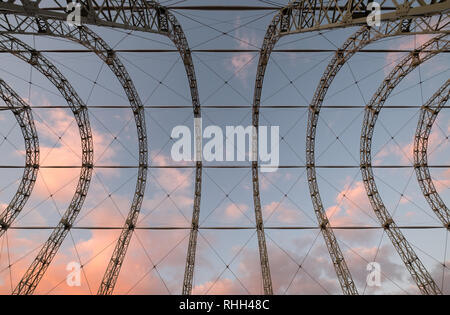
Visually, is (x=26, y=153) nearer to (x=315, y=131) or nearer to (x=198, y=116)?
(x=198, y=116)

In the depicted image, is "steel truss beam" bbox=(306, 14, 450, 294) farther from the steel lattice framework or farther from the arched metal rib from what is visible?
the arched metal rib

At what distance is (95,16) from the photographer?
11.3 metres

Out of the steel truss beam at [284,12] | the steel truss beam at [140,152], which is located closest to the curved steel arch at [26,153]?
the steel truss beam at [140,152]

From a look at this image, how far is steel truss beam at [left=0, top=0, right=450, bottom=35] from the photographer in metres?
9.11

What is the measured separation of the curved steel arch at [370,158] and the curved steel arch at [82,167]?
2457 cm

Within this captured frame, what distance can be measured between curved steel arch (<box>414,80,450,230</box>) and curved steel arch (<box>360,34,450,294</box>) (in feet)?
14.6

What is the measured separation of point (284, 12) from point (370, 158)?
14635 millimetres

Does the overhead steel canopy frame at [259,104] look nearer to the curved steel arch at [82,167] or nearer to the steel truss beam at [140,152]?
the steel truss beam at [140,152]

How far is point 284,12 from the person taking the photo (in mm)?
16641

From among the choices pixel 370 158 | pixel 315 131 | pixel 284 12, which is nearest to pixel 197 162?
pixel 315 131

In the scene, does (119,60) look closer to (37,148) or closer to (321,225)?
(37,148)

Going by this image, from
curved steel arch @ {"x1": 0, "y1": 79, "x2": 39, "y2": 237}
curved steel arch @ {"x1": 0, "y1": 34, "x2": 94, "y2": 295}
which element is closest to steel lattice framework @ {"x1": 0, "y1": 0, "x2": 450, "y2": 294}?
curved steel arch @ {"x1": 0, "y1": 34, "x2": 94, "y2": 295}

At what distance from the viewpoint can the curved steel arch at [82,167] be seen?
61.8ft
